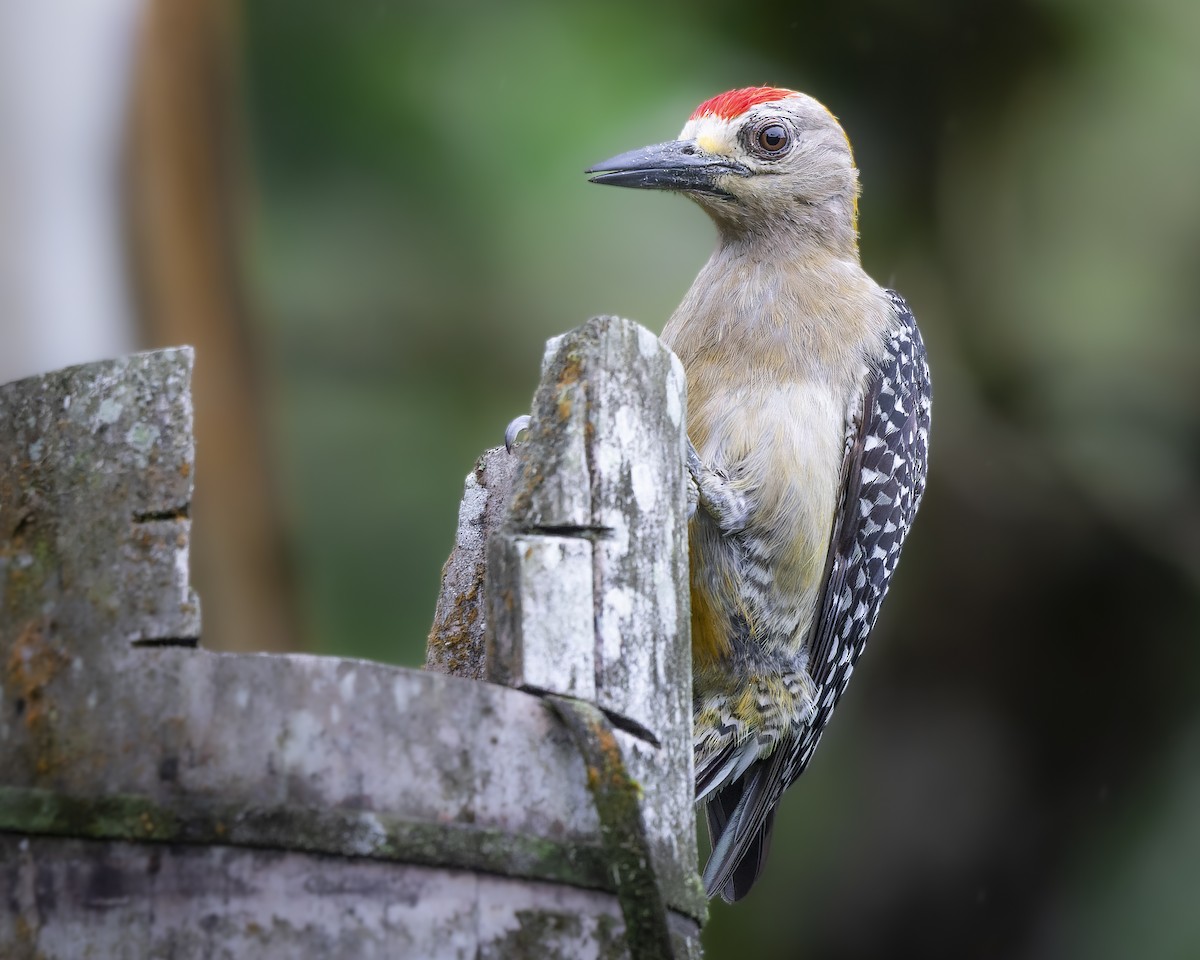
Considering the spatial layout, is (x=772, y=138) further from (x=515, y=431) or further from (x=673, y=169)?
(x=515, y=431)

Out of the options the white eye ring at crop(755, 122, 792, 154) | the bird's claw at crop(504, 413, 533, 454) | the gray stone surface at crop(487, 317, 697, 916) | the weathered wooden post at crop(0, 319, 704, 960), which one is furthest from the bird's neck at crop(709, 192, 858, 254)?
the weathered wooden post at crop(0, 319, 704, 960)

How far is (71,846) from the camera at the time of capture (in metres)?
1.99

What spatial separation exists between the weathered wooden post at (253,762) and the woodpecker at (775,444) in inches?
76.7

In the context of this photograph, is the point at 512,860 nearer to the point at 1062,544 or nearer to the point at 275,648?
the point at 275,648

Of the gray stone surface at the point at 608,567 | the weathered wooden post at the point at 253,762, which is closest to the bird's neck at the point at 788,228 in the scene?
the gray stone surface at the point at 608,567

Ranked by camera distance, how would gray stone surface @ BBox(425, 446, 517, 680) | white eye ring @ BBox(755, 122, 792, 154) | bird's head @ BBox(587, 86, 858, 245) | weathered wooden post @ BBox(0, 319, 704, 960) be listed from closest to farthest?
1. weathered wooden post @ BBox(0, 319, 704, 960)
2. gray stone surface @ BBox(425, 446, 517, 680)
3. bird's head @ BBox(587, 86, 858, 245)
4. white eye ring @ BBox(755, 122, 792, 154)

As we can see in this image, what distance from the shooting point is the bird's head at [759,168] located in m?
4.95

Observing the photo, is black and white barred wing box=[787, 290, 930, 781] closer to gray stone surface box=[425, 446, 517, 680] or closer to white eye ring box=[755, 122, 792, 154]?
white eye ring box=[755, 122, 792, 154]

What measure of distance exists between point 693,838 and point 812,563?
2.19m

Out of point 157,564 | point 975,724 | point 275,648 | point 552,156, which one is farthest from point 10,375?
point 975,724

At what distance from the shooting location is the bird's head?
4.95m

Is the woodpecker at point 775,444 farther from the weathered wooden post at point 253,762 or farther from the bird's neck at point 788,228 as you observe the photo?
the weathered wooden post at point 253,762

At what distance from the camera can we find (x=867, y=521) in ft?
15.5

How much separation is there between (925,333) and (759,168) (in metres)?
3.37
